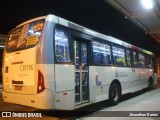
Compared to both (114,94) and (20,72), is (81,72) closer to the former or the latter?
(20,72)

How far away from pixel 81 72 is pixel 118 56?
3700 millimetres

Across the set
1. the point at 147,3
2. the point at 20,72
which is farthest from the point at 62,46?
the point at 147,3

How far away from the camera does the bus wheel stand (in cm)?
1058

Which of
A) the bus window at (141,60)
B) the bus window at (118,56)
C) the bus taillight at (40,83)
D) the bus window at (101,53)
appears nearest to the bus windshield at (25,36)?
the bus taillight at (40,83)

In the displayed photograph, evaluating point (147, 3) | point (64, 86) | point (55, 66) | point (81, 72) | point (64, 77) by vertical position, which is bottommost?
point (64, 86)

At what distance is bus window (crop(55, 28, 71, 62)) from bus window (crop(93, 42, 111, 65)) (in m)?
1.98

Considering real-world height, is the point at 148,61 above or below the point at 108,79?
above

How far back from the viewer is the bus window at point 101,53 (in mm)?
9617

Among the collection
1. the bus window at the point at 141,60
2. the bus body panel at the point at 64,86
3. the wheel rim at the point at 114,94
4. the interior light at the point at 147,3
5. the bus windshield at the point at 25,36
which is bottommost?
the wheel rim at the point at 114,94

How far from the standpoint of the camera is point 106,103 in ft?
36.7

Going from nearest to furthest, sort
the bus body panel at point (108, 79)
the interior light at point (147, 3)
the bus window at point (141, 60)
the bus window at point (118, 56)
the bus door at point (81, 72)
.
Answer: the bus door at point (81, 72) < the bus body panel at point (108, 79) < the bus window at point (118, 56) < the interior light at point (147, 3) < the bus window at point (141, 60)

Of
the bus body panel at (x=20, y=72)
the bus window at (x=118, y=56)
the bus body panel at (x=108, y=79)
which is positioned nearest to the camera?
the bus body panel at (x=20, y=72)

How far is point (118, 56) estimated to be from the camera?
1173cm

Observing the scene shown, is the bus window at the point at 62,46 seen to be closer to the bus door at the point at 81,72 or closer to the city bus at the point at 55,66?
the city bus at the point at 55,66
